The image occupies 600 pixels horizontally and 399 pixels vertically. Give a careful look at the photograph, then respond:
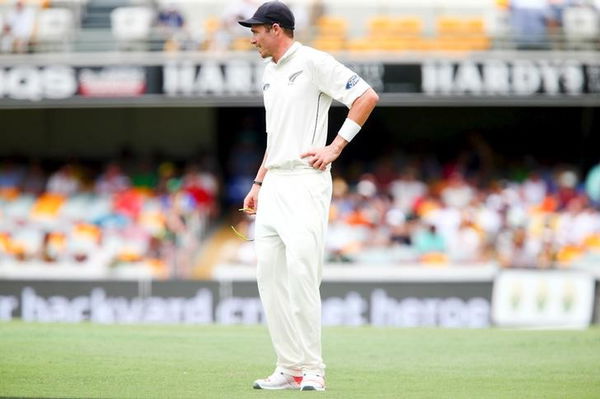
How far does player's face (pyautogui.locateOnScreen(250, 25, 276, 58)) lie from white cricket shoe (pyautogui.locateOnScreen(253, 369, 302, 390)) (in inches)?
70.9

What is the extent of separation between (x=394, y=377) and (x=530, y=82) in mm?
11559

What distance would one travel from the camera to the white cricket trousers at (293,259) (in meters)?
6.64

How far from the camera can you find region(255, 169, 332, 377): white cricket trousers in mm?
6645

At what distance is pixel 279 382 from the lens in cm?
673

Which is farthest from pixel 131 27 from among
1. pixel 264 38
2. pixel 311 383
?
pixel 311 383

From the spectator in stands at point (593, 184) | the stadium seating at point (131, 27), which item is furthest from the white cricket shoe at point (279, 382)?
the spectator in stands at point (593, 184)

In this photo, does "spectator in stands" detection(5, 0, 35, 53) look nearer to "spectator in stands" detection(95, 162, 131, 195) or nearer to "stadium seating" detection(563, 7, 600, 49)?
"spectator in stands" detection(95, 162, 131, 195)

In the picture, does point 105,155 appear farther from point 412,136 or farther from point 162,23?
point 412,136

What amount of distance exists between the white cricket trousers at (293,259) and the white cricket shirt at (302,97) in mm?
141

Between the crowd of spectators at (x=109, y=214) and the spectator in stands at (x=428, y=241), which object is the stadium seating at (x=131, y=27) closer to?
the crowd of spectators at (x=109, y=214)

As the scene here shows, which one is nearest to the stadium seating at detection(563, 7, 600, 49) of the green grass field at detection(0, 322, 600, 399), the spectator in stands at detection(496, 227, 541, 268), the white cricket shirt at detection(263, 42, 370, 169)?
the spectator in stands at detection(496, 227, 541, 268)

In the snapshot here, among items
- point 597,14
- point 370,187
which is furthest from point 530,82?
point 370,187

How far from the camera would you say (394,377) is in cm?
739

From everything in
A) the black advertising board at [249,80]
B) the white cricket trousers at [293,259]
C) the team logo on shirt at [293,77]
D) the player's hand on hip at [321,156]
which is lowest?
the white cricket trousers at [293,259]
